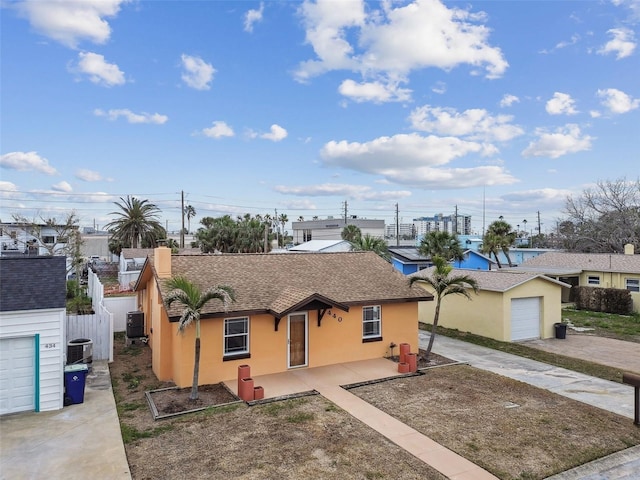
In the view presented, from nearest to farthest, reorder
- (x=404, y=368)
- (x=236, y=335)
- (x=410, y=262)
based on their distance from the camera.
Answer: (x=236, y=335)
(x=404, y=368)
(x=410, y=262)

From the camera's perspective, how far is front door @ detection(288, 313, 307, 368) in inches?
538

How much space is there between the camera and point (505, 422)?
9.70m

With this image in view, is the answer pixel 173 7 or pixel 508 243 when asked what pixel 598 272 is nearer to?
pixel 508 243

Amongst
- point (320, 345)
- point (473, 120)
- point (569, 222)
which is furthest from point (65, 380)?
point (569, 222)

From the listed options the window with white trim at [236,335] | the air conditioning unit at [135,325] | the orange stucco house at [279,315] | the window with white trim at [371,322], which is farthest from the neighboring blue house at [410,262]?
the window with white trim at [236,335]

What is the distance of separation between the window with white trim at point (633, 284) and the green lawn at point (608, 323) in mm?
2418

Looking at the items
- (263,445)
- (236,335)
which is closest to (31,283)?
(236,335)

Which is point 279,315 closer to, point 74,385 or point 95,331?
point 74,385

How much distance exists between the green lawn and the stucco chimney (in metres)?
20.7

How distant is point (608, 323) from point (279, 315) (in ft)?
68.4

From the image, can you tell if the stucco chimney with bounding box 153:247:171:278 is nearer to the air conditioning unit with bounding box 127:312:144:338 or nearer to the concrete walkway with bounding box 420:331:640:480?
the air conditioning unit with bounding box 127:312:144:338

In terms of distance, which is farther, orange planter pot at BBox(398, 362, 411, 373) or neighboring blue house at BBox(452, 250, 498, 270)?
neighboring blue house at BBox(452, 250, 498, 270)

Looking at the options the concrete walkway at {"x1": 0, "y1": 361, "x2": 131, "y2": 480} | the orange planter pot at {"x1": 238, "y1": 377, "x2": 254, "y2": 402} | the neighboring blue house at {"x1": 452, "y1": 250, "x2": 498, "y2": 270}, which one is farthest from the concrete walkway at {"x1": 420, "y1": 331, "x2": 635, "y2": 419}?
the neighboring blue house at {"x1": 452, "y1": 250, "x2": 498, "y2": 270}

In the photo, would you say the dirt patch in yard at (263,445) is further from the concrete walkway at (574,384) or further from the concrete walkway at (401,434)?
the concrete walkway at (574,384)
